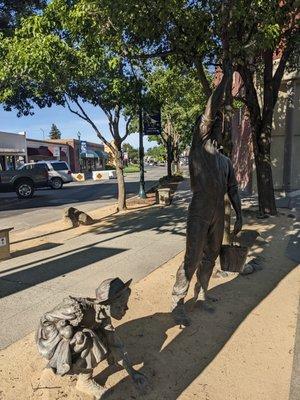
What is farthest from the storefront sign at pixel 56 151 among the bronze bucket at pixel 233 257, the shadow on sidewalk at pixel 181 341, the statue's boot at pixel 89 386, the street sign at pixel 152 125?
the statue's boot at pixel 89 386

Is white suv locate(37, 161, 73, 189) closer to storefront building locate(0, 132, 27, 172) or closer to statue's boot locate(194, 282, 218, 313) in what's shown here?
storefront building locate(0, 132, 27, 172)

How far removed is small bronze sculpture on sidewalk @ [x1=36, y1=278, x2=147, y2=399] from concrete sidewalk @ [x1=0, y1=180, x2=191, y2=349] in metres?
1.43

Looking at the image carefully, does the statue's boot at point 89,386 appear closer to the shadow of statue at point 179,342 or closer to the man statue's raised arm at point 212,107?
the shadow of statue at point 179,342

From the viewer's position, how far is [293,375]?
3.64 metres

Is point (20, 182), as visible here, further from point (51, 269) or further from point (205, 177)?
point (205, 177)

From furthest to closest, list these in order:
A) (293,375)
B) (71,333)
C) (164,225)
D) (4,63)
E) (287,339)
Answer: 1. (164,225)
2. (4,63)
3. (287,339)
4. (293,375)
5. (71,333)

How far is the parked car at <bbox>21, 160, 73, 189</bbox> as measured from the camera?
2855 centimetres

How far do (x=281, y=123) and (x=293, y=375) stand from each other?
48.4 ft

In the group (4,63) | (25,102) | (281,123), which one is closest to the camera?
(4,63)

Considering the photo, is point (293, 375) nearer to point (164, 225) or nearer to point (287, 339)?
point (287, 339)

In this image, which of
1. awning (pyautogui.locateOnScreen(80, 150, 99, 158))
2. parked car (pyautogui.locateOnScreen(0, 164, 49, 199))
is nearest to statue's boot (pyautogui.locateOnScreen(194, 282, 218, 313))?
parked car (pyautogui.locateOnScreen(0, 164, 49, 199))

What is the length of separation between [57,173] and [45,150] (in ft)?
80.7

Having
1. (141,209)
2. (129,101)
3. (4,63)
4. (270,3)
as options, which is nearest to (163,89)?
(129,101)

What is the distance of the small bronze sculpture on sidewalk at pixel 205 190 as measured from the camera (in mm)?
4207
